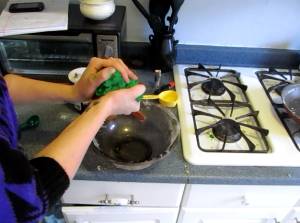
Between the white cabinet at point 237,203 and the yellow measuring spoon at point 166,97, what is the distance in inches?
10.5

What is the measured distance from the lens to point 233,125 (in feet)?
2.85

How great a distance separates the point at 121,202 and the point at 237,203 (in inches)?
13.7

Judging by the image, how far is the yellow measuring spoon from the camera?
0.93 metres

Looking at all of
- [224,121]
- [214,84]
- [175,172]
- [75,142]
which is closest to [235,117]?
[224,121]

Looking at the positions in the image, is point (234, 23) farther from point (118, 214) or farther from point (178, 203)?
point (118, 214)

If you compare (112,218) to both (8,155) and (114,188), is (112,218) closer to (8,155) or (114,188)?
(114,188)

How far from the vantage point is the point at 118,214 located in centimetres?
90

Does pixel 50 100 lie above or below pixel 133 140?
above

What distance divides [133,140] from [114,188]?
5.9 inches

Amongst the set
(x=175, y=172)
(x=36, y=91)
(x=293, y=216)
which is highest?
(x=36, y=91)

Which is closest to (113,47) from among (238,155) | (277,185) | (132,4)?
(132,4)

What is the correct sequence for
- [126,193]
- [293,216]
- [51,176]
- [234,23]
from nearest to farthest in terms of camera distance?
1. [51,176]
2. [126,193]
3. [293,216]
4. [234,23]

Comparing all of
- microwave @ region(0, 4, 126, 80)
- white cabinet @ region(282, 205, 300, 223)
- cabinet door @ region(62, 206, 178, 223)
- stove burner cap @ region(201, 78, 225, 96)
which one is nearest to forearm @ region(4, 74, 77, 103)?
microwave @ region(0, 4, 126, 80)

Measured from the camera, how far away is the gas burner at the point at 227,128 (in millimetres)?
825
